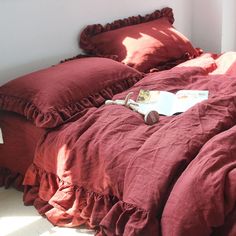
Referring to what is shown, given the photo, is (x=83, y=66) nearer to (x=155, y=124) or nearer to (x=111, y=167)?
(x=155, y=124)

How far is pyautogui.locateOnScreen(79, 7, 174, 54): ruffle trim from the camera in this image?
2369 millimetres

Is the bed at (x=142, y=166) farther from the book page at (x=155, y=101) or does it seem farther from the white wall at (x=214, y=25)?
the white wall at (x=214, y=25)

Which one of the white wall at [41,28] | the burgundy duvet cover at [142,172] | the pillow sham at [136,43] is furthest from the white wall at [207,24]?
the burgundy duvet cover at [142,172]

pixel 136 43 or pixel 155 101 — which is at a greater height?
pixel 136 43

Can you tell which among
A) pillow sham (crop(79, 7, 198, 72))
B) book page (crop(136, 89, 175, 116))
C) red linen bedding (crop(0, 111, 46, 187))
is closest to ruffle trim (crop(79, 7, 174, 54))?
pillow sham (crop(79, 7, 198, 72))

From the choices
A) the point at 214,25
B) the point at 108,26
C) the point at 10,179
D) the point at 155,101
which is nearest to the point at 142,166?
the point at 155,101

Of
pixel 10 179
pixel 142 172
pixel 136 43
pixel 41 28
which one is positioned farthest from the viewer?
pixel 136 43

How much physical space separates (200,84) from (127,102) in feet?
1.45

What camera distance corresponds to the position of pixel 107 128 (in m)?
1.55

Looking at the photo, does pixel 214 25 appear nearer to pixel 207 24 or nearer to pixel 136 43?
pixel 207 24

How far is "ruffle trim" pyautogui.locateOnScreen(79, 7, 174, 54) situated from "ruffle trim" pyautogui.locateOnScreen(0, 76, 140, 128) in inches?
18.8

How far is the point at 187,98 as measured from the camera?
177cm

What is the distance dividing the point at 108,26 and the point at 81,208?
133 centimetres

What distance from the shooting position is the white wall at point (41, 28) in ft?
6.56
